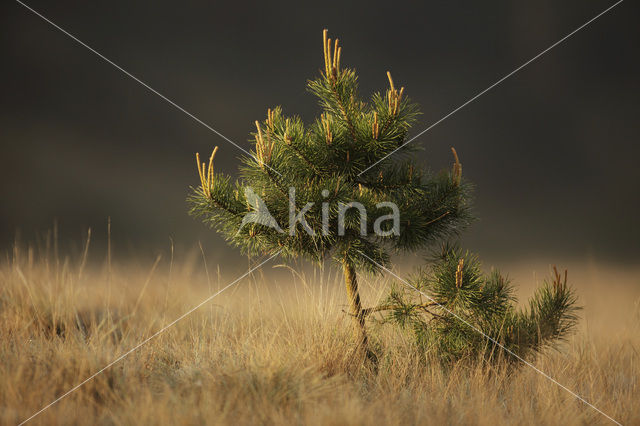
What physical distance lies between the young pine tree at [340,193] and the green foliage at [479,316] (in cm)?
38

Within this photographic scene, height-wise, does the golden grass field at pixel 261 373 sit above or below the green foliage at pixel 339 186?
below

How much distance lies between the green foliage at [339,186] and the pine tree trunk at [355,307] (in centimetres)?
17

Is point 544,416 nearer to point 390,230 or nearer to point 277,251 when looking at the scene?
point 390,230

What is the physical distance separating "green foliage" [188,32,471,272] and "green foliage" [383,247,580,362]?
40 centimetres

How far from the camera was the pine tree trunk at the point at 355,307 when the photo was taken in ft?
13.7

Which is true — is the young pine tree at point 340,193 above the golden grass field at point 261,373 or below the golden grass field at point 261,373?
above

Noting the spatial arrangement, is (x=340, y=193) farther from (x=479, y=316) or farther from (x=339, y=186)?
(x=479, y=316)

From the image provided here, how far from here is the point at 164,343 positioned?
4.57m

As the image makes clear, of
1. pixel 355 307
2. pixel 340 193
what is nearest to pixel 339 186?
pixel 340 193

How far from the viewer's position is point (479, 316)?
4.19m

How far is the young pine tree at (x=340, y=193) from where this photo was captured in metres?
3.89

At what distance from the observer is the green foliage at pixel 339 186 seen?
3.90 metres

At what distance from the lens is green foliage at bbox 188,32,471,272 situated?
12.8 ft

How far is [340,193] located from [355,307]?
44.6 inches
